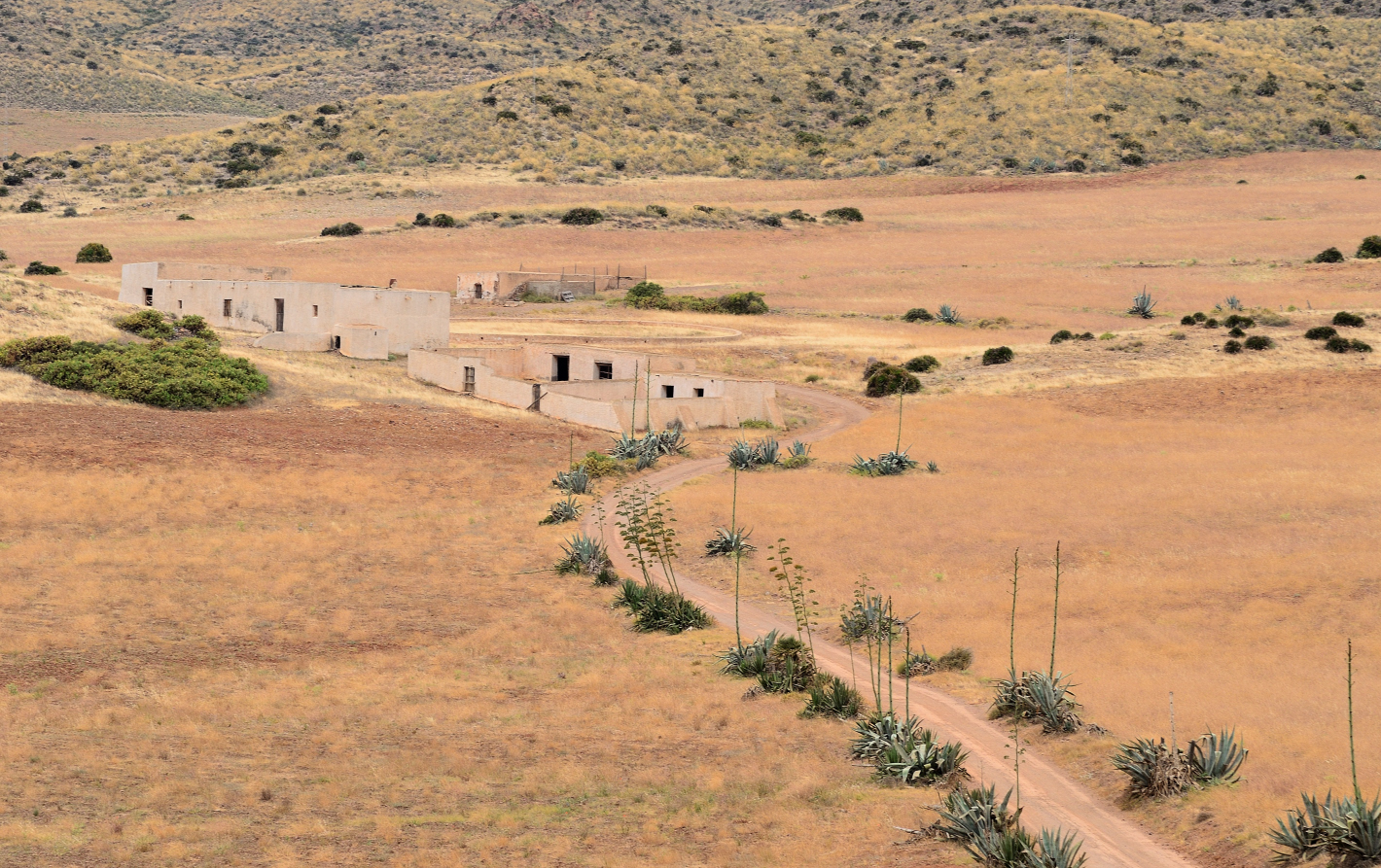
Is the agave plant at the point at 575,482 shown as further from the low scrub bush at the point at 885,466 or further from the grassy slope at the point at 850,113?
the grassy slope at the point at 850,113

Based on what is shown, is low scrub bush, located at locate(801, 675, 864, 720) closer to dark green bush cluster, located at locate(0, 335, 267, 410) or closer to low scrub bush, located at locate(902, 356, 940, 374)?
dark green bush cluster, located at locate(0, 335, 267, 410)

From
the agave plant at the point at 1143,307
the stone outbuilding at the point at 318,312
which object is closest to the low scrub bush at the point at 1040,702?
the stone outbuilding at the point at 318,312

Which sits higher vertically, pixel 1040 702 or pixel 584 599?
pixel 1040 702

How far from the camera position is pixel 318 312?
57.2 metres

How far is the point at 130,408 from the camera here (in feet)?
141

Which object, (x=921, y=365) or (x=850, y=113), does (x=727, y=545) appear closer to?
(x=921, y=365)

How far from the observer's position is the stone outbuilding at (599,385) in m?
47.0

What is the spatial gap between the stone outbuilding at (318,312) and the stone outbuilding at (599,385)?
260 cm

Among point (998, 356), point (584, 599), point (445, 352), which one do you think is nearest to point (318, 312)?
point (445, 352)

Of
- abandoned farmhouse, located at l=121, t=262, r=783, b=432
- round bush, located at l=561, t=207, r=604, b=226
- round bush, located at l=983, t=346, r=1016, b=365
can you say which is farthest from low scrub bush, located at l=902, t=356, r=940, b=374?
round bush, located at l=561, t=207, r=604, b=226

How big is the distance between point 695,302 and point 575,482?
133 ft

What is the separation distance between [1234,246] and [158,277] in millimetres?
66034

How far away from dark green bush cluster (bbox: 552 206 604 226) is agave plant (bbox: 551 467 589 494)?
63577 mm

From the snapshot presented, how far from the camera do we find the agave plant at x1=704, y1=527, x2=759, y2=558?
30969 millimetres
